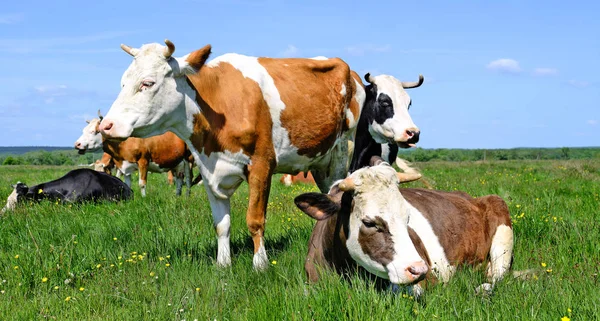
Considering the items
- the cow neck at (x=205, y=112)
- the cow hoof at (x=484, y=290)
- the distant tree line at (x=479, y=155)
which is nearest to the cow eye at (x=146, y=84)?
the cow neck at (x=205, y=112)

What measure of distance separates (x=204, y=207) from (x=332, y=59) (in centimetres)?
324

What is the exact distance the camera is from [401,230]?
4328 millimetres

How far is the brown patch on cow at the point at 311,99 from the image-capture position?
6641 millimetres

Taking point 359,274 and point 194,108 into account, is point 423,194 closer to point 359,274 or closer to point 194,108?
point 359,274

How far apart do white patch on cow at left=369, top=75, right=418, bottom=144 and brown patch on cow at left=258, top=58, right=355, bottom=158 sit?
1157mm

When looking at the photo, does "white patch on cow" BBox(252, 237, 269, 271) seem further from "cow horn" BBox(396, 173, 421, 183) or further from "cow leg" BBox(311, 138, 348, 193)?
"cow leg" BBox(311, 138, 348, 193)

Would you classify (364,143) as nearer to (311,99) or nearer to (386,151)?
(386,151)

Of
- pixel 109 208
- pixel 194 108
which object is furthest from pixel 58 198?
pixel 194 108

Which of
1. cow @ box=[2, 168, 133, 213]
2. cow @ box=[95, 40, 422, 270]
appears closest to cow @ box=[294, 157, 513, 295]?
cow @ box=[95, 40, 422, 270]

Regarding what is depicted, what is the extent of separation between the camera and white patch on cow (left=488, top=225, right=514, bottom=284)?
226 inches

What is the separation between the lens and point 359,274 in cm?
471

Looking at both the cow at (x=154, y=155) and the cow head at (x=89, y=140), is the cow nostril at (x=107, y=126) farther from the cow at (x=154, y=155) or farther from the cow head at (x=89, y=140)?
the cow head at (x=89, y=140)

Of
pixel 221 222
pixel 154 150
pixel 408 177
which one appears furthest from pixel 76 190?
pixel 408 177

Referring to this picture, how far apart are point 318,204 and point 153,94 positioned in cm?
214
